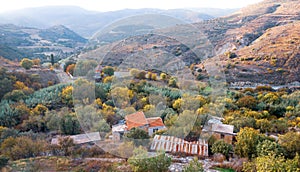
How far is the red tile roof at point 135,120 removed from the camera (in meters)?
6.64

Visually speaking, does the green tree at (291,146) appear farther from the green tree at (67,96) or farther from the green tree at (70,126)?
the green tree at (67,96)

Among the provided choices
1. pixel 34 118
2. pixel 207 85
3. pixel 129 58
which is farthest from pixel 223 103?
pixel 34 118

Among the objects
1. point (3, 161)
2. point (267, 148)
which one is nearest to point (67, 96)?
point (3, 161)

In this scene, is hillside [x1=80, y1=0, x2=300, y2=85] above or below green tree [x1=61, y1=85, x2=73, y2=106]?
above

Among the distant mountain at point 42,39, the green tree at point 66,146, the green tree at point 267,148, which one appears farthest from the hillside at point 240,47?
the distant mountain at point 42,39

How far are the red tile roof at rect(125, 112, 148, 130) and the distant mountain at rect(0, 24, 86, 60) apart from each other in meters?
42.0

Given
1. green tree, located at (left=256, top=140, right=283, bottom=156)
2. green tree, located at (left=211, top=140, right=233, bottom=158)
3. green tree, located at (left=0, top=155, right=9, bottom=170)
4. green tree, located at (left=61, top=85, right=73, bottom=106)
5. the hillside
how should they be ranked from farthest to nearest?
1. green tree, located at (left=61, top=85, right=73, bottom=106)
2. the hillside
3. green tree, located at (left=211, top=140, right=233, bottom=158)
4. green tree, located at (left=256, top=140, right=283, bottom=156)
5. green tree, located at (left=0, top=155, right=9, bottom=170)

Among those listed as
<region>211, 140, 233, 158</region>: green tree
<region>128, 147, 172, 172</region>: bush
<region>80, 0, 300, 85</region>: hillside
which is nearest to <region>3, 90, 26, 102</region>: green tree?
<region>80, 0, 300, 85</region>: hillside

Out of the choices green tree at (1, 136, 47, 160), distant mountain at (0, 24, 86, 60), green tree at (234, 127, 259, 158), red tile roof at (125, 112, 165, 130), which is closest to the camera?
red tile roof at (125, 112, 165, 130)

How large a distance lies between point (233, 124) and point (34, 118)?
789 cm

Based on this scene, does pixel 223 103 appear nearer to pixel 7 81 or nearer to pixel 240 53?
pixel 7 81

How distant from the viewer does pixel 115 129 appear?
22.6 ft

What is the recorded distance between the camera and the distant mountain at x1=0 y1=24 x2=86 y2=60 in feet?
159

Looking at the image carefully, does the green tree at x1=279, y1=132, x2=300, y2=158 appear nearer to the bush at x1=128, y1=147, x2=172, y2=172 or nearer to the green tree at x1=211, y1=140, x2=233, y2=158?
the green tree at x1=211, y1=140, x2=233, y2=158
